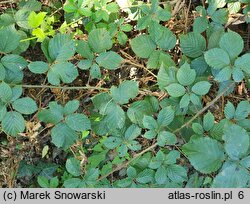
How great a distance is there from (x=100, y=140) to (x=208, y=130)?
1.60 feet

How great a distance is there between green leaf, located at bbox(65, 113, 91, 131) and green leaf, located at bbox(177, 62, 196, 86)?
398 millimetres

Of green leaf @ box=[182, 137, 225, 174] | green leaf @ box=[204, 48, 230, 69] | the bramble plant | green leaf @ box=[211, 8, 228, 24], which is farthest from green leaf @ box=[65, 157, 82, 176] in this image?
green leaf @ box=[211, 8, 228, 24]

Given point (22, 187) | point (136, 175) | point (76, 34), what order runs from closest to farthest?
1. point (136, 175)
2. point (76, 34)
3. point (22, 187)

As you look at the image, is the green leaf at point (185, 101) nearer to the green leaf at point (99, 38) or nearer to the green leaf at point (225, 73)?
the green leaf at point (225, 73)

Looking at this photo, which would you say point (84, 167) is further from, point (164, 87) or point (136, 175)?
point (164, 87)

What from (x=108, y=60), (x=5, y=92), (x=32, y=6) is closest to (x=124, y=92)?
(x=108, y=60)

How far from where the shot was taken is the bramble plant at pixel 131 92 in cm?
153

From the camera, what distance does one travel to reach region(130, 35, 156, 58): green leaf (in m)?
1.62

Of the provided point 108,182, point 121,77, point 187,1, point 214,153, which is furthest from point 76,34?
point 214,153

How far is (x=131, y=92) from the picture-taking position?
1.58 m

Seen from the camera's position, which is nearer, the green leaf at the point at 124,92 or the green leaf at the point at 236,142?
the green leaf at the point at 236,142

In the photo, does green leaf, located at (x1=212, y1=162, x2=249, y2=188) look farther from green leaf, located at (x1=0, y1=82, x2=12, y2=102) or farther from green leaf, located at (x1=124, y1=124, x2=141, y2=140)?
green leaf, located at (x1=0, y1=82, x2=12, y2=102)

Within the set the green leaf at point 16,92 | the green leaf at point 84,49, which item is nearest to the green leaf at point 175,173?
the green leaf at point 84,49
